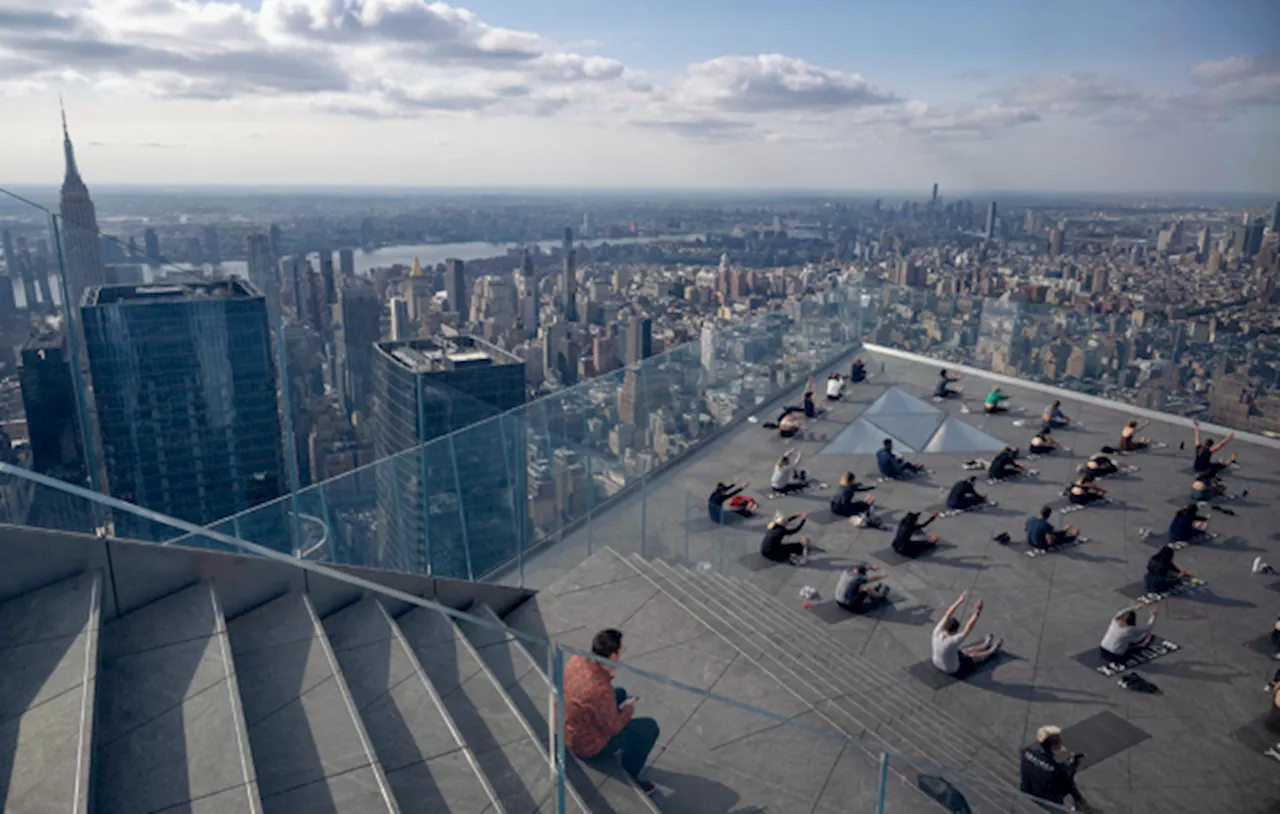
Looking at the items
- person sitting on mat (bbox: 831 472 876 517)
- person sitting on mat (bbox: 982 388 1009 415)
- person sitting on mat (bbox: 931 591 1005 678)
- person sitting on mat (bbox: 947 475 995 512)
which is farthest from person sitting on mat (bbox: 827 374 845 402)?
person sitting on mat (bbox: 931 591 1005 678)

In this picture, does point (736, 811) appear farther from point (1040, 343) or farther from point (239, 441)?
point (1040, 343)

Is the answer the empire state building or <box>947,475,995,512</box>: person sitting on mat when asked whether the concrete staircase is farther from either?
<box>947,475,995,512</box>: person sitting on mat

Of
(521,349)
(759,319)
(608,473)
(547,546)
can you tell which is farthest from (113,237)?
(521,349)

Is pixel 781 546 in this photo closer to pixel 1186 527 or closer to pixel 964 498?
pixel 964 498

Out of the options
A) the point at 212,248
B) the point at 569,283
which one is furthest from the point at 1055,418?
the point at 569,283

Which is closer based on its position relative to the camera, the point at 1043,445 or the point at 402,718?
the point at 402,718

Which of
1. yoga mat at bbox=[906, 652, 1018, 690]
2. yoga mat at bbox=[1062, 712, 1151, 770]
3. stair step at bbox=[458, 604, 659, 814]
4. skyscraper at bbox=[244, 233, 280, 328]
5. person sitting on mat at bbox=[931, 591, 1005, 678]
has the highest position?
skyscraper at bbox=[244, 233, 280, 328]

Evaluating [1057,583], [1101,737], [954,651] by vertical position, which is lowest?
[1101,737]
